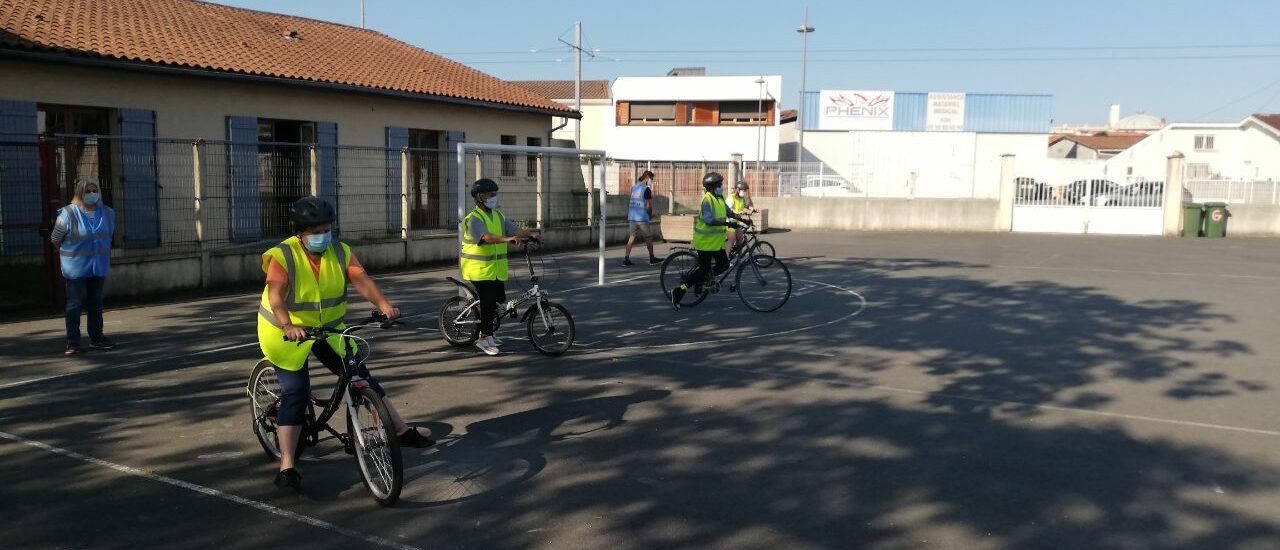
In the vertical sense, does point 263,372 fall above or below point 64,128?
below

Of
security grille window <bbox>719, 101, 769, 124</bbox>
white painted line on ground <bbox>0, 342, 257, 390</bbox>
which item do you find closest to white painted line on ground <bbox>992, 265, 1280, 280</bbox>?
white painted line on ground <bbox>0, 342, 257, 390</bbox>

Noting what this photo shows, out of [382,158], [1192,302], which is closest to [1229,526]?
[1192,302]

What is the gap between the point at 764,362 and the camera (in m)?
8.87

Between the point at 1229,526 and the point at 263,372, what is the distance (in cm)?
533

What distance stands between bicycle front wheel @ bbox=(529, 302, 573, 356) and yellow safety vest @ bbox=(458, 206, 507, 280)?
1.72ft

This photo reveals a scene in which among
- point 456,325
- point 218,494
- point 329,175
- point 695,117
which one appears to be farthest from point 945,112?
point 218,494

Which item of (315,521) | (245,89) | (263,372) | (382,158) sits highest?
(245,89)

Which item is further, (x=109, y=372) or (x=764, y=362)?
(x=764, y=362)

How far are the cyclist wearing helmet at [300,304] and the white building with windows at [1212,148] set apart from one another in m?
58.5

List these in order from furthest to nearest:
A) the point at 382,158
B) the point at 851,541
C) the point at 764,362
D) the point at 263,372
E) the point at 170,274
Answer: the point at 382,158 < the point at 170,274 < the point at 764,362 < the point at 263,372 < the point at 851,541

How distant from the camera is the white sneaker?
8977mm

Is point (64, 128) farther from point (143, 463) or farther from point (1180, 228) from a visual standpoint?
point (1180, 228)

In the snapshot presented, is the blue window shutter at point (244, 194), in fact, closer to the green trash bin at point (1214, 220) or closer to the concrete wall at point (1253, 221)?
the green trash bin at point (1214, 220)

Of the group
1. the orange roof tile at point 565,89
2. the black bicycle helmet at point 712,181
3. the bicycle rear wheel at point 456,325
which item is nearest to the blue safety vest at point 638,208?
→ the black bicycle helmet at point 712,181
